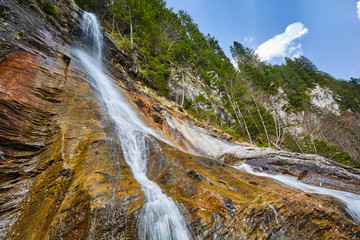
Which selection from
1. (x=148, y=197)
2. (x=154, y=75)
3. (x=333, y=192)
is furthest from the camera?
(x=154, y=75)

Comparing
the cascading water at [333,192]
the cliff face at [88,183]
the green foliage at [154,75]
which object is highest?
the green foliage at [154,75]

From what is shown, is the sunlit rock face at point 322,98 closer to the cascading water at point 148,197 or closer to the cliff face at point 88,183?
the cliff face at point 88,183

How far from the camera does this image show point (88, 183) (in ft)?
7.91

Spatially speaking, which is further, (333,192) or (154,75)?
(154,75)

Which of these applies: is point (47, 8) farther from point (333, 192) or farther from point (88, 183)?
point (333, 192)

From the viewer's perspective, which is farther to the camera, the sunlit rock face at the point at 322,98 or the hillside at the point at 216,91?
the sunlit rock face at the point at 322,98

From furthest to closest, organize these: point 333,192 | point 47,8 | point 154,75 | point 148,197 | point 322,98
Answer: point 322,98, point 154,75, point 47,8, point 333,192, point 148,197

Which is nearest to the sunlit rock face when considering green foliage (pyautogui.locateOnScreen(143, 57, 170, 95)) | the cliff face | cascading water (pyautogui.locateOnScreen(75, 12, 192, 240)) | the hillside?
the hillside

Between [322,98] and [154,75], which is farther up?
[322,98]

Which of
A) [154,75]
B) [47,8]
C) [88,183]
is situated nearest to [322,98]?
[154,75]

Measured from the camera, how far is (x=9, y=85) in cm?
377

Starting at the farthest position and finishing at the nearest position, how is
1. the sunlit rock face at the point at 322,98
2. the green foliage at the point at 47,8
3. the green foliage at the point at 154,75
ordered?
the sunlit rock face at the point at 322,98 → the green foliage at the point at 154,75 → the green foliage at the point at 47,8

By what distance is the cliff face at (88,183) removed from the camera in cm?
208

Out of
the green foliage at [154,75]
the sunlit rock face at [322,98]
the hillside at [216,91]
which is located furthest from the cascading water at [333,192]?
the sunlit rock face at [322,98]
